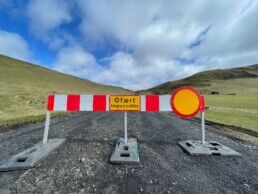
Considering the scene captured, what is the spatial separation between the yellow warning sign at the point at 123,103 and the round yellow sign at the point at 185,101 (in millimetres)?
1043

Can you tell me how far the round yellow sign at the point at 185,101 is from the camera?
23.0 feet

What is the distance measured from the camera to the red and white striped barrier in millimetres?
7258

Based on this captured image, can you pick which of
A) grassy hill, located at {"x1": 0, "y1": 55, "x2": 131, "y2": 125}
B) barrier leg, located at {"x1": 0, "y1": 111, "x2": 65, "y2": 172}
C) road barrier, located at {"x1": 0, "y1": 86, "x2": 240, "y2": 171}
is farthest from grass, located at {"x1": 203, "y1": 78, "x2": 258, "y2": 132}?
grassy hill, located at {"x1": 0, "y1": 55, "x2": 131, "y2": 125}

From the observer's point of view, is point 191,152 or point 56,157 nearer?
point 56,157

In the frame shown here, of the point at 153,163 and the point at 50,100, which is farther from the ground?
the point at 50,100

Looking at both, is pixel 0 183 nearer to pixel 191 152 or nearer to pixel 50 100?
pixel 50 100

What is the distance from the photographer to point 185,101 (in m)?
7.15

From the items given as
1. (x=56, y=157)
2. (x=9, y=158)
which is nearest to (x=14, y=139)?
(x=9, y=158)

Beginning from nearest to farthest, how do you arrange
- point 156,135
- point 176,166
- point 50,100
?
point 176,166, point 50,100, point 156,135

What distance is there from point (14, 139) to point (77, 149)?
9.30 ft

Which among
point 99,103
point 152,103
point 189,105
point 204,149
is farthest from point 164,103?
point 99,103

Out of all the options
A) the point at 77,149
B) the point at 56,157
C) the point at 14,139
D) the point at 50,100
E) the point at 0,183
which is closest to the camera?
the point at 0,183

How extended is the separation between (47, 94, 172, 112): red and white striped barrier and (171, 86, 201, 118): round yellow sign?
22 centimetres

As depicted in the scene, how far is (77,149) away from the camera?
20.9 ft
